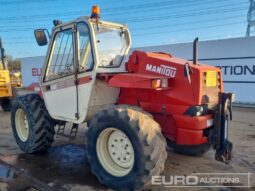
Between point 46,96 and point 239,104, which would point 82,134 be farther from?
point 239,104

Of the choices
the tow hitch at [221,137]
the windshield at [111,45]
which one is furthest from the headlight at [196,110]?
the windshield at [111,45]

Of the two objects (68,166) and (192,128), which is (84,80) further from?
(192,128)

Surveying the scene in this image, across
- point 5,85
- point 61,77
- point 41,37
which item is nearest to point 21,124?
point 61,77

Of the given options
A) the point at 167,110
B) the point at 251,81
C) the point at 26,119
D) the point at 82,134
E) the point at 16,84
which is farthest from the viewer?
the point at 251,81

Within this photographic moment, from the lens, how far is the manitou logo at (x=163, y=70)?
4.40m

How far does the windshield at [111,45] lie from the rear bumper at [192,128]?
150 cm

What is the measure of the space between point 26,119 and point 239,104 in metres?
10.7

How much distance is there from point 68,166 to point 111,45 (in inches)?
90.1

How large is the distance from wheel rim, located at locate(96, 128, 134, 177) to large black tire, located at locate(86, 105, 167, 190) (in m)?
0.10

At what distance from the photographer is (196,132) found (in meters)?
4.27

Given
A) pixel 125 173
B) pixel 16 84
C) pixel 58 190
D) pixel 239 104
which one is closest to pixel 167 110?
pixel 125 173

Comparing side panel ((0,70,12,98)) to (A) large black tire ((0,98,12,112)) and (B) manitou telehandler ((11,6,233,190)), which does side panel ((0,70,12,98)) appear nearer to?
(A) large black tire ((0,98,12,112))

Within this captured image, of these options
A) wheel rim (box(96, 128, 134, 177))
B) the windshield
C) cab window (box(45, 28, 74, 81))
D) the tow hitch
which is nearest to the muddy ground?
wheel rim (box(96, 128, 134, 177))

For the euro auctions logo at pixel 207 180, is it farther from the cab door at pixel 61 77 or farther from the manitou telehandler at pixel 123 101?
the cab door at pixel 61 77
